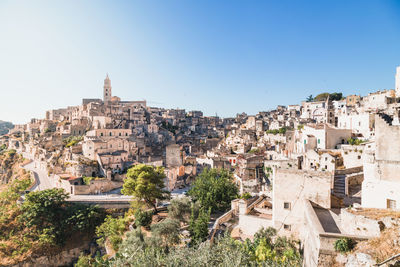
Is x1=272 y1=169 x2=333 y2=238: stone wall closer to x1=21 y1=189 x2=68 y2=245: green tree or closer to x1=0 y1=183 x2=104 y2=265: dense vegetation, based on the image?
x1=0 y1=183 x2=104 y2=265: dense vegetation

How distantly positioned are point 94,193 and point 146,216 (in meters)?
14.8

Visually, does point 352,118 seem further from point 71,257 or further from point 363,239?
point 71,257

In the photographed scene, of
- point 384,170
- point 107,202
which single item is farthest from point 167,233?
point 107,202

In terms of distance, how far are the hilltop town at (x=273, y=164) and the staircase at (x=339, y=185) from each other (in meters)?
0.07

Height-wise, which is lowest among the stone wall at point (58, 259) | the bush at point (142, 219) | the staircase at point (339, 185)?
the stone wall at point (58, 259)

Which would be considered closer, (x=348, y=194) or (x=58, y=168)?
(x=348, y=194)

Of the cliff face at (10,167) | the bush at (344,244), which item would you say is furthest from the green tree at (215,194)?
the cliff face at (10,167)

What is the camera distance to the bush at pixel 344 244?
645cm

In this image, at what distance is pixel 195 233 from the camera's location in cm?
1438

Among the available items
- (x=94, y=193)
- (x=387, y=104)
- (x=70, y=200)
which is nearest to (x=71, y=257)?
(x=70, y=200)

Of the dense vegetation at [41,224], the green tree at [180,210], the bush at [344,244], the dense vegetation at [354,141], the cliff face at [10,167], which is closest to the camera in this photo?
the bush at [344,244]

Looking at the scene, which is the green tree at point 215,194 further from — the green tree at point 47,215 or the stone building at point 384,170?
the green tree at point 47,215

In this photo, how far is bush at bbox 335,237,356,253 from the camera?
6450 millimetres

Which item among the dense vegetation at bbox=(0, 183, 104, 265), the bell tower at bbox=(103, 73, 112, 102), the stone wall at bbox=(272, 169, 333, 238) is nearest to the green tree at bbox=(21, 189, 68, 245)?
the dense vegetation at bbox=(0, 183, 104, 265)
